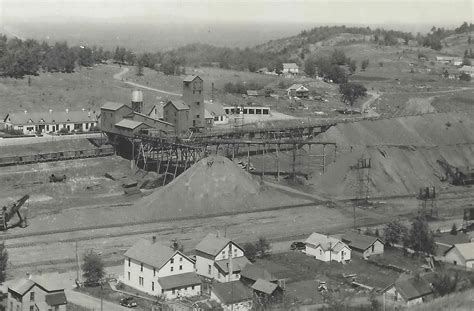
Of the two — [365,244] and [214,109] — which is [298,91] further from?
[365,244]

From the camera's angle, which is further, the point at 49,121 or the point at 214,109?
the point at 214,109

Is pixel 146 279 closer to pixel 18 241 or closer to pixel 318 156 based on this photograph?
pixel 18 241

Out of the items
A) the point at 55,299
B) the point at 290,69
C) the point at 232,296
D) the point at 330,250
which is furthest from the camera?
the point at 290,69

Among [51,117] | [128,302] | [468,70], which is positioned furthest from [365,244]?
[468,70]

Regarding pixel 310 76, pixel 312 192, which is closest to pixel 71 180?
pixel 312 192

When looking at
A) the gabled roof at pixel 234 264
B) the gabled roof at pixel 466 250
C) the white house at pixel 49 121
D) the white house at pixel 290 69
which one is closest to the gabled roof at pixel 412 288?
the gabled roof at pixel 466 250

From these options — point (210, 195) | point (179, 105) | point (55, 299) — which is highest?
point (179, 105)
